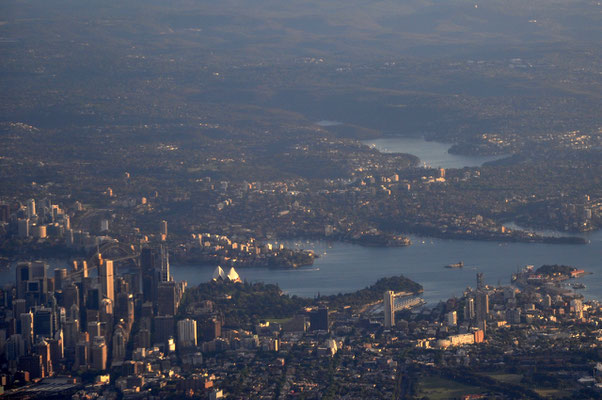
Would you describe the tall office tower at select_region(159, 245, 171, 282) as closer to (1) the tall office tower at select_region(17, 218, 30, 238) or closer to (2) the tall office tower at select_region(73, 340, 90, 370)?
(2) the tall office tower at select_region(73, 340, 90, 370)

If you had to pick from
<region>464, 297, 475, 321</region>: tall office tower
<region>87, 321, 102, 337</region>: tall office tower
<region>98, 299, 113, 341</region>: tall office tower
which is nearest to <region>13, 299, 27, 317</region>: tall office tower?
<region>98, 299, 113, 341</region>: tall office tower

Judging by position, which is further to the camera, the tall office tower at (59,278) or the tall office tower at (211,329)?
the tall office tower at (59,278)

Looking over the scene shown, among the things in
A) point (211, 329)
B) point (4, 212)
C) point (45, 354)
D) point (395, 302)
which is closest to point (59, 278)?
point (211, 329)

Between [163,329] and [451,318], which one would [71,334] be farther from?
[451,318]

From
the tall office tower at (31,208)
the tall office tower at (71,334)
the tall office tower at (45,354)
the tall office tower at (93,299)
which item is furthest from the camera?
the tall office tower at (31,208)

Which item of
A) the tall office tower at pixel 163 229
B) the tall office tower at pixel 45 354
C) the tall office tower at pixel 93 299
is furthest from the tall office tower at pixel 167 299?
the tall office tower at pixel 163 229

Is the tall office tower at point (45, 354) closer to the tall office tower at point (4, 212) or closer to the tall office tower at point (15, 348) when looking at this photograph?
the tall office tower at point (15, 348)

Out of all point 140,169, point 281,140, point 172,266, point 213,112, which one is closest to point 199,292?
point 172,266

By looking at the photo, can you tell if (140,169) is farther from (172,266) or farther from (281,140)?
(172,266)
